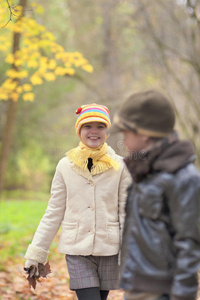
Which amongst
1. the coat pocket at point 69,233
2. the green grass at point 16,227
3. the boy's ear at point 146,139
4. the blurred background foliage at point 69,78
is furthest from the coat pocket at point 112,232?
the blurred background foliage at point 69,78

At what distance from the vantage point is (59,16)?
14.8 m

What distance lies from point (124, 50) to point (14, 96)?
9.43m

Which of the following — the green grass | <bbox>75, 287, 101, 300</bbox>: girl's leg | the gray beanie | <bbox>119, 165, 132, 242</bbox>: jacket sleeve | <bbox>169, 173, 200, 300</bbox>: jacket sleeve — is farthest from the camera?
the green grass

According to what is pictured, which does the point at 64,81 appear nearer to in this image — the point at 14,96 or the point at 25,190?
the point at 25,190

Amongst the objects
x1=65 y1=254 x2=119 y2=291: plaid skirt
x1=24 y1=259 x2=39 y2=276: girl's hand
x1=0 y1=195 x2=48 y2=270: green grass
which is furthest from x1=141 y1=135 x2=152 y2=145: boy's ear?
x1=0 y1=195 x2=48 y2=270: green grass

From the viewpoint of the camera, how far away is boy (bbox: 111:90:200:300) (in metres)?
1.91

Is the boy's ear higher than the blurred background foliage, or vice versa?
the blurred background foliage

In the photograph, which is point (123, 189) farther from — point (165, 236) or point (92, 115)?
point (165, 236)

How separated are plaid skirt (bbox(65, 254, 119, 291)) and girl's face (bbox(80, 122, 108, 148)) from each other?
0.91 meters

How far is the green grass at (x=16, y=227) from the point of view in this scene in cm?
702

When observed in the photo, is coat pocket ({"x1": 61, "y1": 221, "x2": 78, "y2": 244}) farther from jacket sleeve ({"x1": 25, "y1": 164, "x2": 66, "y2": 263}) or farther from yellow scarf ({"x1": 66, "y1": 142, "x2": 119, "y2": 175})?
yellow scarf ({"x1": 66, "y1": 142, "x2": 119, "y2": 175})

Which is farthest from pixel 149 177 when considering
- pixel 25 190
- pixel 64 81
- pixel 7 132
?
pixel 25 190

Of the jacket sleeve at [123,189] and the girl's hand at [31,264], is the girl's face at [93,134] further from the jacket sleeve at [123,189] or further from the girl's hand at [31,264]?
the girl's hand at [31,264]

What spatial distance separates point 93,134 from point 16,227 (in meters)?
6.81
